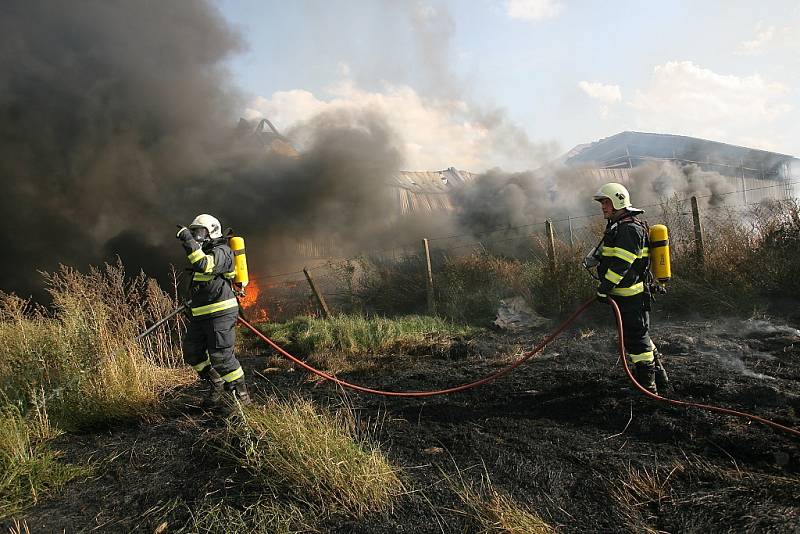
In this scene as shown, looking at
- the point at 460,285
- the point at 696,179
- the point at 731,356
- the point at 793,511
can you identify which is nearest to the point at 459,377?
the point at 731,356

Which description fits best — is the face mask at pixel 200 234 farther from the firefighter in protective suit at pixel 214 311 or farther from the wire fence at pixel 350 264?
the wire fence at pixel 350 264

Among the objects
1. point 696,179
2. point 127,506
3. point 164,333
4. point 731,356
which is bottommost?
point 731,356

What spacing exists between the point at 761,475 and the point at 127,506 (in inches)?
138

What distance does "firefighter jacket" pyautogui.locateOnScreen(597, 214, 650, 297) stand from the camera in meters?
3.87

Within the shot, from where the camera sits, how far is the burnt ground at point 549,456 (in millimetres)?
2369

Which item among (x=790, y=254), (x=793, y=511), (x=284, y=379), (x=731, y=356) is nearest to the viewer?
(x=793, y=511)

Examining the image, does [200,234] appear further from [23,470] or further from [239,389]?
[23,470]

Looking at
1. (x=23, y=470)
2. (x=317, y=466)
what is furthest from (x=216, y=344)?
(x=317, y=466)

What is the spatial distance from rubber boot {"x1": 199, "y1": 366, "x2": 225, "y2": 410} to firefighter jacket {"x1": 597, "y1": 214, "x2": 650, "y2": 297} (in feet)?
11.2

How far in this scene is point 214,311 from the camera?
13.7 ft

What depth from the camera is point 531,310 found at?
27.7ft

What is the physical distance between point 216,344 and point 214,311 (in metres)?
0.28

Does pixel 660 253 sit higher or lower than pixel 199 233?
lower

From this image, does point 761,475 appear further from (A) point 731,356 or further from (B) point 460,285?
(B) point 460,285
